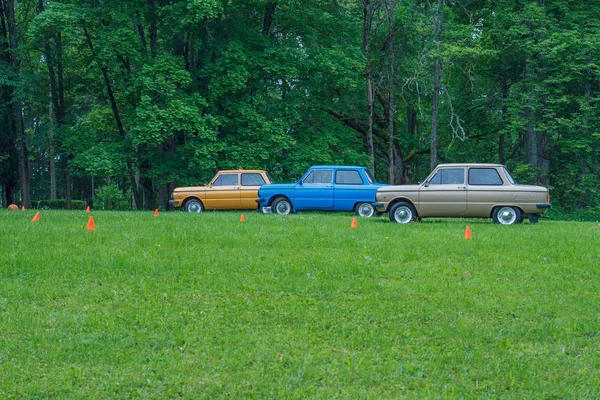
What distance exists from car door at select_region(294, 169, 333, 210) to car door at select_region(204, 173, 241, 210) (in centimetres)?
346

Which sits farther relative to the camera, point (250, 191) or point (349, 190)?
point (250, 191)

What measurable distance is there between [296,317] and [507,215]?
11189 mm

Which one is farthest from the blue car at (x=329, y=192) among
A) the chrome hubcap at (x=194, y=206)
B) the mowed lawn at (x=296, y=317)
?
the mowed lawn at (x=296, y=317)

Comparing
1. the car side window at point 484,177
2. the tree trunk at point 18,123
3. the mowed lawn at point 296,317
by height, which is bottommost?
the mowed lawn at point 296,317

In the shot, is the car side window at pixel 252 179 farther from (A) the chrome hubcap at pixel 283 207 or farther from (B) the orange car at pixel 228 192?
(A) the chrome hubcap at pixel 283 207

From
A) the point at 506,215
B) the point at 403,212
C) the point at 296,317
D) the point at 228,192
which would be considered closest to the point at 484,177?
the point at 506,215

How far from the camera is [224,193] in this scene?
25.4 metres

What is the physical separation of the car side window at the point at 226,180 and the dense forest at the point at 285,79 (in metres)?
3.77

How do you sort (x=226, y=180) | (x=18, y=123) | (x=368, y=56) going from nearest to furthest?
(x=226, y=180), (x=368, y=56), (x=18, y=123)

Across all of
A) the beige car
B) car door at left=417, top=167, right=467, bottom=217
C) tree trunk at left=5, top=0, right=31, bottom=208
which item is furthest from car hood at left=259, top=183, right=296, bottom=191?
tree trunk at left=5, top=0, right=31, bottom=208

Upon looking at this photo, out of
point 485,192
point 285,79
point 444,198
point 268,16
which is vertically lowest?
point 444,198

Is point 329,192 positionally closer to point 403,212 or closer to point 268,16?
point 403,212

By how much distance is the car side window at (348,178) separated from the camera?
22.4m

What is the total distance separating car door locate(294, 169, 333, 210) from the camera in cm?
2250
